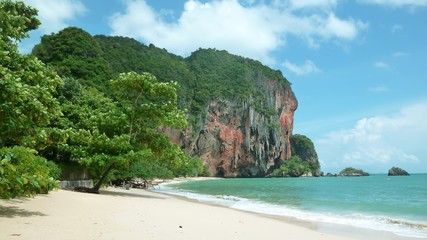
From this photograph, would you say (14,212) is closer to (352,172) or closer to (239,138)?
(239,138)

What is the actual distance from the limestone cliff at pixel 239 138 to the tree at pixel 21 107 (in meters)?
90.3

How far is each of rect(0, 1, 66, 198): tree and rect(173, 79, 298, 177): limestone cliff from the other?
90.3m

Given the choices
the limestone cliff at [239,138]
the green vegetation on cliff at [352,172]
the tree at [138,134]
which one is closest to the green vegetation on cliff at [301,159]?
the limestone cliff at [239,138]

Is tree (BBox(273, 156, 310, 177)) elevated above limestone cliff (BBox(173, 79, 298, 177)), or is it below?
below

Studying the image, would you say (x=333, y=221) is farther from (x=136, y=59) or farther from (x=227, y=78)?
(x=227, y=78)

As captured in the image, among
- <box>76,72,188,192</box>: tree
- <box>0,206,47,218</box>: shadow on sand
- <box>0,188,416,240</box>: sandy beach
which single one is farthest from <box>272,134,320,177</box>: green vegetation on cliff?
<box>0,206,47,218</box>: shadow on sand

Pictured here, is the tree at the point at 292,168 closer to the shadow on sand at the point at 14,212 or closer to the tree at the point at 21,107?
the shadow on sand at the point at 14,212

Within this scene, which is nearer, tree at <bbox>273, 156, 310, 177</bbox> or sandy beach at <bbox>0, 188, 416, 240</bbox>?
sandy beach at <bbox>0, 188, 416, 240</bbox>

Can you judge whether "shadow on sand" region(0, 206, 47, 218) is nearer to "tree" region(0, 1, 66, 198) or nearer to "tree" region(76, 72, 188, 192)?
"tree" region(0, 1, 66, 198)

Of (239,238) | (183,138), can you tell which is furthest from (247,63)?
(239,238)

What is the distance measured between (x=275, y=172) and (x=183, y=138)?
49550mm

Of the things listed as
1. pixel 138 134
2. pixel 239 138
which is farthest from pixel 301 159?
pixel 138 134

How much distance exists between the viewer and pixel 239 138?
12200cm

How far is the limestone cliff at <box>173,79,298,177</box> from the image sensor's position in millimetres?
113875
